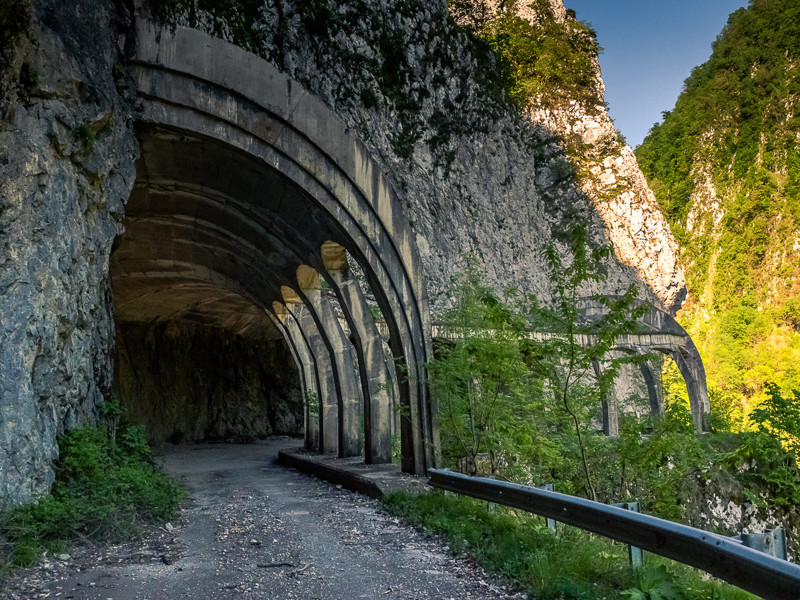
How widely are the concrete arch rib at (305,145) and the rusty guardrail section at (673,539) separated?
168 inches

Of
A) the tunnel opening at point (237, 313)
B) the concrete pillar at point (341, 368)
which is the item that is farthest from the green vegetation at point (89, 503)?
the concrete pillar at point (341, 368)

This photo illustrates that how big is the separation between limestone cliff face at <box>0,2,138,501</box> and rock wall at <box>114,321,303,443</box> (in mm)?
17440

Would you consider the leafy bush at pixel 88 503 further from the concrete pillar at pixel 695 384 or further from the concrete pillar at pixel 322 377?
the concrete pillar at pixel 695 384

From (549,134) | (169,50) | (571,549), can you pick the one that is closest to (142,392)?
(169,50)

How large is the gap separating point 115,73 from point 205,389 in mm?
21921

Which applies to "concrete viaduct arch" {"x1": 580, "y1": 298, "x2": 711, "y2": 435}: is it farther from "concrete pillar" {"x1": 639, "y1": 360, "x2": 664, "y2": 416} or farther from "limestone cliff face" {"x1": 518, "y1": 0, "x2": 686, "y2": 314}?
"limestone cliff face" {"x1": 518, "y1": 0, "x2": 686, "y2": 314}

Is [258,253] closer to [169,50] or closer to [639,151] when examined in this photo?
[169,50]

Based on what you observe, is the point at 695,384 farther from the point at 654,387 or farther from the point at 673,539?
the point at 673,539

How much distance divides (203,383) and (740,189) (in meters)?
46.7

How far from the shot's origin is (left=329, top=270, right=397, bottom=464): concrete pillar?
38.7ft

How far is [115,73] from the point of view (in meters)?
7.38

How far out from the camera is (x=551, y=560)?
4.65m

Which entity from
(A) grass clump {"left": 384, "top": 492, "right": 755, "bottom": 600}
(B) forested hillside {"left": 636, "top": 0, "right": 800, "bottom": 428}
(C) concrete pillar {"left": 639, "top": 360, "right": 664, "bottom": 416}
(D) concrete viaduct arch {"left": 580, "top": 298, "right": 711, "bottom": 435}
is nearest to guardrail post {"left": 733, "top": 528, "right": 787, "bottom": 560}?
(A) grass clump {"left": 384, "top": 492, "right": 755, "bottom": 600}

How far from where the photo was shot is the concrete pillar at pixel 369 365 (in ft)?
38.7
